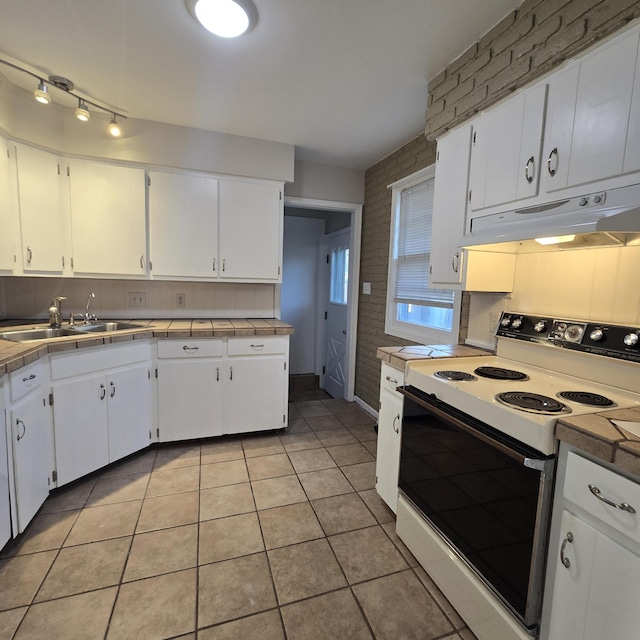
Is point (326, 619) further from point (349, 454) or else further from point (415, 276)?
point (415, 276)

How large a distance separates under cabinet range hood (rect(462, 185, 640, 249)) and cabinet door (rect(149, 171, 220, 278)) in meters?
2.03

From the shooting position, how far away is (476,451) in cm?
124

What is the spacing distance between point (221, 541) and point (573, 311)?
200 cm

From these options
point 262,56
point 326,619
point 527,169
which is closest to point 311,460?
point 326,619

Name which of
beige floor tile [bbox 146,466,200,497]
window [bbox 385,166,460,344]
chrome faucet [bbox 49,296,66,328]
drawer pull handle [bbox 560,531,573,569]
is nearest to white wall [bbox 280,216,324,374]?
window [bbox 385,166,460,344]

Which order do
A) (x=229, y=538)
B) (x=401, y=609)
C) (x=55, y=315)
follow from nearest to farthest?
1. (x=401, y=609)
2. (x=229, y=538)
3. (x=55, y=315)

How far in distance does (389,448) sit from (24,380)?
6.24 feet

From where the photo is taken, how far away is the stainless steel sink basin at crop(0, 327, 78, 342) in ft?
7.26

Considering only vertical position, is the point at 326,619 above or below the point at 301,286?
below

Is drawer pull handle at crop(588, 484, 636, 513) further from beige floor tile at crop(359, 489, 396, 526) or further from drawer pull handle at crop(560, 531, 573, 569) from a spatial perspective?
beige floor tile at crop(359, 489, 396, 526)

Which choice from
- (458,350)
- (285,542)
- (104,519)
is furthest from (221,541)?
(458,350)

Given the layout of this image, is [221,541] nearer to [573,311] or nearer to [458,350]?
[458,350]

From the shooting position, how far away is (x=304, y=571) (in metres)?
1.56

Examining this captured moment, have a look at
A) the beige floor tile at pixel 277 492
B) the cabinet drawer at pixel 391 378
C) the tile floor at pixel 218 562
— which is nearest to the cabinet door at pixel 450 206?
the cabinet drawer at pixel 391 378
